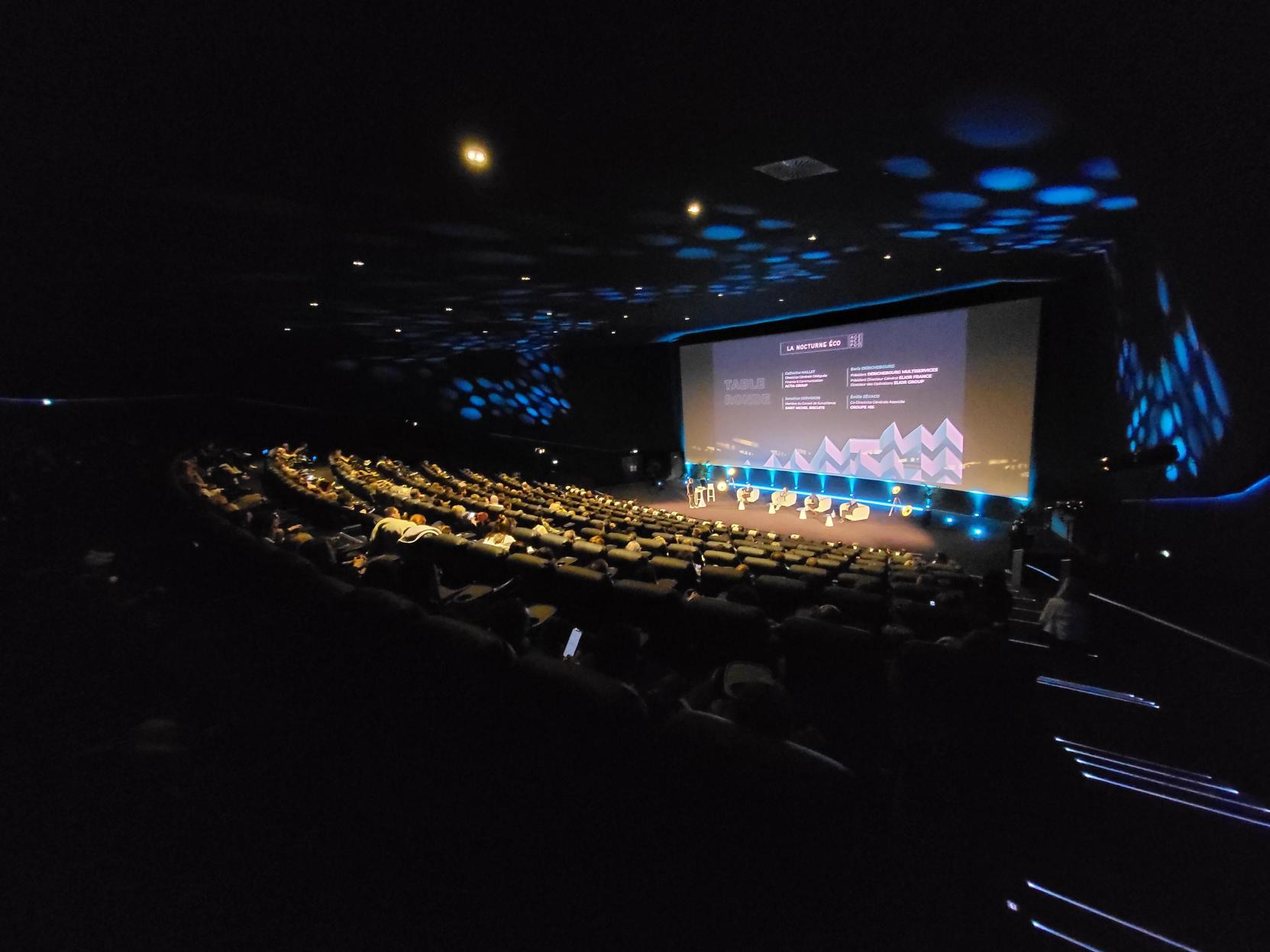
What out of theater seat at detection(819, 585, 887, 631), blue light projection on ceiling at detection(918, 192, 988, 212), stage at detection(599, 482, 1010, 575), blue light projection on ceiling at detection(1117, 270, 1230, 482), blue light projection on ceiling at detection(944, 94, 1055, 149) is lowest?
stage at detection(599, 482, 1010, 575)

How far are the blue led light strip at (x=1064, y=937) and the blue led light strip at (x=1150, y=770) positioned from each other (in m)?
1.66

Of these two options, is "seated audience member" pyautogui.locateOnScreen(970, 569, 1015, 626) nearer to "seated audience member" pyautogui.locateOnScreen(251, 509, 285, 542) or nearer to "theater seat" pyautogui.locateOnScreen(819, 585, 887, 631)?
"theater seat" pyautogui.locateOnScreen(819, 585, 887, 631)

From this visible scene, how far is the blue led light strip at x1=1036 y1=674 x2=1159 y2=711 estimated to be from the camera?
4148 millimetres

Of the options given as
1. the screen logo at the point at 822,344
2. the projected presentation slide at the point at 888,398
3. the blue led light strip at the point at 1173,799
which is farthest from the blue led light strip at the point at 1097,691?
the screen logo at the point at 822,344

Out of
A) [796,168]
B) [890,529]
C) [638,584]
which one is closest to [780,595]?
[638,584]

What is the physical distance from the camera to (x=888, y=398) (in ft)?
41.4

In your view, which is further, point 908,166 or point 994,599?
point 994,599

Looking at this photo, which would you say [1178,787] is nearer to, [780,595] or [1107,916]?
[1107,916]

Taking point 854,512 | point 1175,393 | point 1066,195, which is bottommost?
point 854,512

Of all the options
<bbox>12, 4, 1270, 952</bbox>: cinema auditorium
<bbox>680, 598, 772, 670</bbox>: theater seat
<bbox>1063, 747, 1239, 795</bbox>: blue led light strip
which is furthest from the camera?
<bbox>1063, 747, 1239, 795</bbox>: blue led light strip

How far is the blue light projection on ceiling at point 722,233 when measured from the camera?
5531 millimetres

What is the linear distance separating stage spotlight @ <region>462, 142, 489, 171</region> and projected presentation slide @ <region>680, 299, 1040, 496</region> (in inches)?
433

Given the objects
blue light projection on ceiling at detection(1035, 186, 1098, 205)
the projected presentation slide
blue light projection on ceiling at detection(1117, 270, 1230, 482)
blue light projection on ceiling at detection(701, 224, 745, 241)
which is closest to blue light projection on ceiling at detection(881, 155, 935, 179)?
blue light projection on ceiling at detection(1035, 186, 1098, 205)

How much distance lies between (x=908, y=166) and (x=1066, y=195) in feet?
6.98
